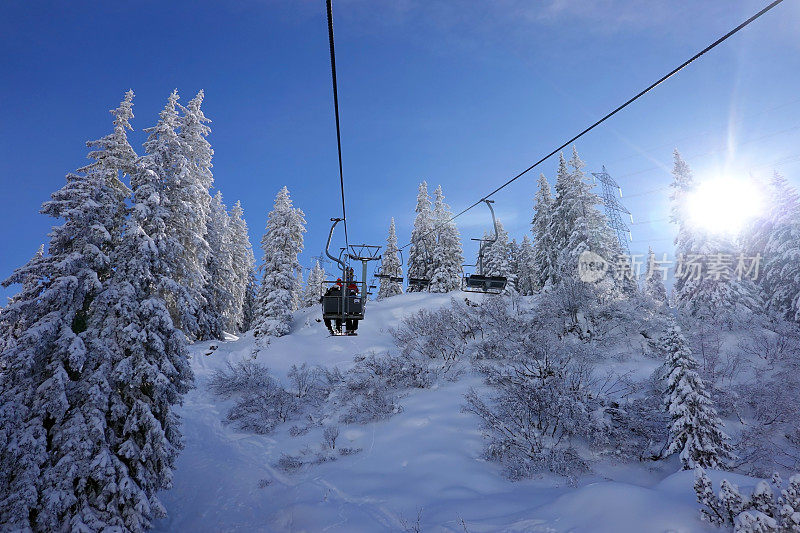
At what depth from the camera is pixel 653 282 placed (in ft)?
173

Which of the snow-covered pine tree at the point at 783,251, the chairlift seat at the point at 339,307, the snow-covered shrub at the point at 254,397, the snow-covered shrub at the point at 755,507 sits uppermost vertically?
the snow-covered pine tree at the point at 783,251

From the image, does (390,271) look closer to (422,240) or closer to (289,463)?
(422,240)

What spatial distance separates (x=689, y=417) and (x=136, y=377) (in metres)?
17.6

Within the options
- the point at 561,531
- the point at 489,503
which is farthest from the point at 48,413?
the point at 561,531

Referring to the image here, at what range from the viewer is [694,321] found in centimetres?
2189

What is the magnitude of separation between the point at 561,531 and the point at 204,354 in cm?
2702

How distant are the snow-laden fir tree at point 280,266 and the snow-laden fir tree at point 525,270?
2996cm

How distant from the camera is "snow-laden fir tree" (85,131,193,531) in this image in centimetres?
1112

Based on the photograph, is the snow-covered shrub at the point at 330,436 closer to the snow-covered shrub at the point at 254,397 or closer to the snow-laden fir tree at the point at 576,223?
the snow-covered shrub at the point at 254,397

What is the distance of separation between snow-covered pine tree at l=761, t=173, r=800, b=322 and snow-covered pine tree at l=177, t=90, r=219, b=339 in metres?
36.2

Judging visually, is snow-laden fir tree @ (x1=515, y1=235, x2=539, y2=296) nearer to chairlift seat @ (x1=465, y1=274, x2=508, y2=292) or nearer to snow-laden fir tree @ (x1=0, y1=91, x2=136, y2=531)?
chairlift seat @ (x1=465, y1=274, x2=508, y2=292)

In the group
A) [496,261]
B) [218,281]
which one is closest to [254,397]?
[218,281]

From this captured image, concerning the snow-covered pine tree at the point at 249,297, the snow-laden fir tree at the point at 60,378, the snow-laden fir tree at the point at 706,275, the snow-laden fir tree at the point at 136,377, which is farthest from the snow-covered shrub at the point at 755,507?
the snow-covered pine tree at the point at 249,297

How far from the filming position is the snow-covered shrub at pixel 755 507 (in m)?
5.89
